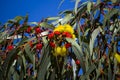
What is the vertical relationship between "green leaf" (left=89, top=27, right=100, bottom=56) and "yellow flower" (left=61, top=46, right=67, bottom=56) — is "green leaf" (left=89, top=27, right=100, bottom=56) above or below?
above

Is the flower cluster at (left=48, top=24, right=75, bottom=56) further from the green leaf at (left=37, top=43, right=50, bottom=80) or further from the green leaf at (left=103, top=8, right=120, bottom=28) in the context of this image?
the green leaf at (left=103, top=8, right=120, bottom=28)

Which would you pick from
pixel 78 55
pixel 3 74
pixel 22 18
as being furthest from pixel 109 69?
pixel 22 18

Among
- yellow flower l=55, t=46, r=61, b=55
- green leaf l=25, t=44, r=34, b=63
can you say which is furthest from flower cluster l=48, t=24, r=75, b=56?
green leaf l=25, t=44, r=34, b=63

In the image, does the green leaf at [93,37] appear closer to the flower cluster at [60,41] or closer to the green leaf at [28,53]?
the flower cluster at [60,41]

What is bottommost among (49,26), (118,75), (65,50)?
(118,75)

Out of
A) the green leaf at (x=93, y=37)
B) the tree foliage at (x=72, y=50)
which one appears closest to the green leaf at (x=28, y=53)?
the tree foliage at (x=72, y=50)

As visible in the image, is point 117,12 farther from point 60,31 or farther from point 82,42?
point 60,31

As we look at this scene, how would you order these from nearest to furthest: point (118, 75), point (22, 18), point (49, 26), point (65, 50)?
point (65, 50) < point (118, 75) < point (49, 26) < point (22, 18)

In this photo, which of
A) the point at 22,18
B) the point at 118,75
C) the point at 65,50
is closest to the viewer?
the point at 65,50

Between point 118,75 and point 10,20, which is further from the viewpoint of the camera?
point 10,20

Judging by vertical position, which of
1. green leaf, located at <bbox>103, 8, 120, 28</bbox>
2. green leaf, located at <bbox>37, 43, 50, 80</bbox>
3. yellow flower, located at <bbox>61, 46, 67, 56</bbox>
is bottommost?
green leaf, located at <bbox>37, 43, 50, 80</bbox>

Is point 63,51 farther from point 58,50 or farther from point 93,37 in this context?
point 93,37

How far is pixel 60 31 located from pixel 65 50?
75 millimetres

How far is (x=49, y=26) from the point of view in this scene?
4.73 ft
